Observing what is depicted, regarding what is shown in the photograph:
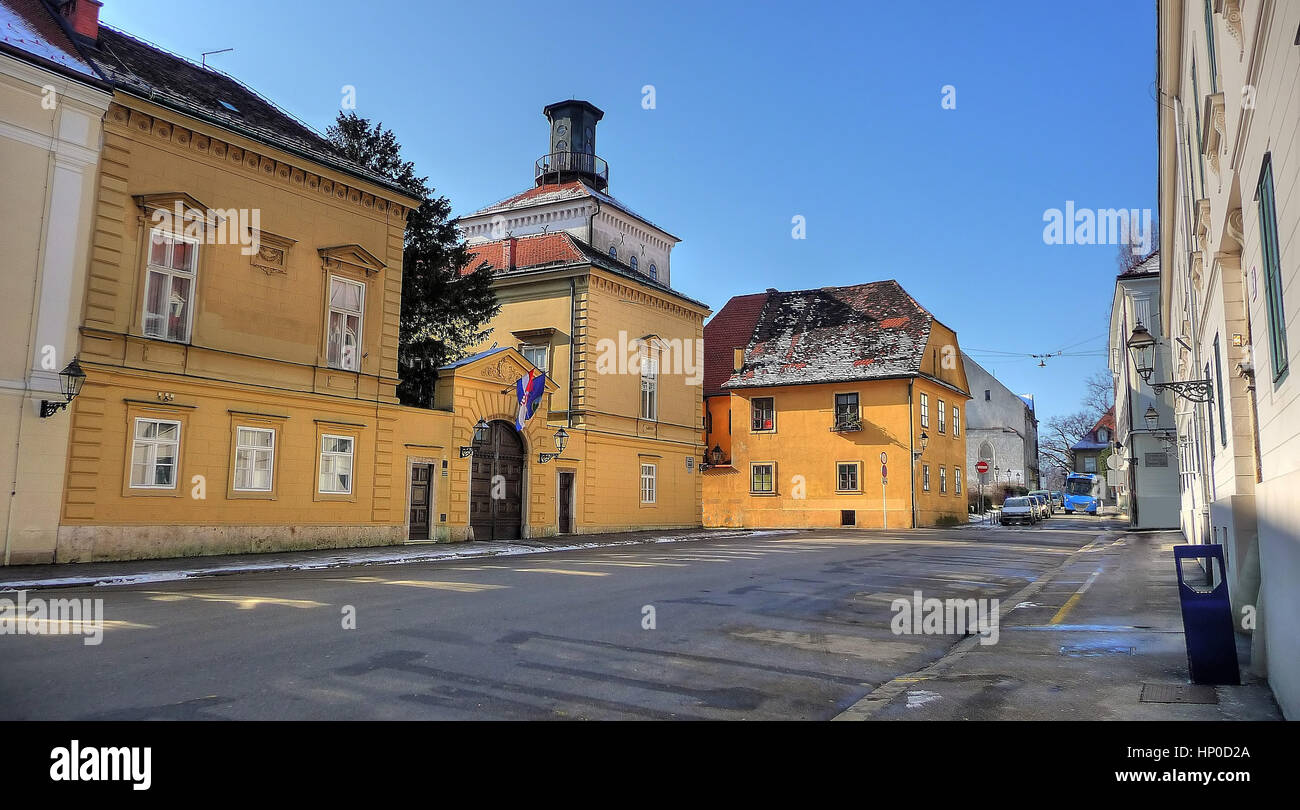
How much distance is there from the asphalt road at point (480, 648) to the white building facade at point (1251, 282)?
9.42 ft

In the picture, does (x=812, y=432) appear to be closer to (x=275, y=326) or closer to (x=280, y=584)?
(x=275, y=326)

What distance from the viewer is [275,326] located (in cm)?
1959

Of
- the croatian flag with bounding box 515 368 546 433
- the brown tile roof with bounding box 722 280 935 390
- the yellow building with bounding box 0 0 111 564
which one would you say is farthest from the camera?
the brown tile roof with bounding box 722 280 935 390

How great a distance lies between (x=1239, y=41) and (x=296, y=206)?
19091mm

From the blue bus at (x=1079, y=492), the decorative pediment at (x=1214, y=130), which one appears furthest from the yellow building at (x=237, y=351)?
the blue bus at (x=1079, y=492)

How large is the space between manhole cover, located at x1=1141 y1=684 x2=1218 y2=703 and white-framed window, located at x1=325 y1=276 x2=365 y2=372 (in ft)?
61.4

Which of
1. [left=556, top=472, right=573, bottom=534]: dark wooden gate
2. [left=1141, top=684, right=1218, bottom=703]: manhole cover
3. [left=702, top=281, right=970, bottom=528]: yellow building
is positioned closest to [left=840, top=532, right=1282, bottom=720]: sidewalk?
[left=1141, top=684, right=1218, bottom=703]: manhole cover

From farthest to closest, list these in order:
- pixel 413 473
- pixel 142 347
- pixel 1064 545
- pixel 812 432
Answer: pixel 812 432 → pixel 1064 545 → pixel 413 473 → pixel 142 347

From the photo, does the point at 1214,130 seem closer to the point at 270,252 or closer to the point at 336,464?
the point at 270,252

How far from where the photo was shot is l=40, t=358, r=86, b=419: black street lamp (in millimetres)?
15312

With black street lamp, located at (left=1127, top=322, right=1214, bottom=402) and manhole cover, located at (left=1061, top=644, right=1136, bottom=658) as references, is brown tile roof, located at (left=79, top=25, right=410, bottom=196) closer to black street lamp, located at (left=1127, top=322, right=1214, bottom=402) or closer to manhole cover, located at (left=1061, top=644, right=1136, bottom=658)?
black street lamp, located at (left=1127, top=322, right=1214, bottom=402)

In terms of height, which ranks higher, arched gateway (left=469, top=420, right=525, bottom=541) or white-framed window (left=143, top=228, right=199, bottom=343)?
white-framed window (left=143, top=228, right=199, bottom=343)

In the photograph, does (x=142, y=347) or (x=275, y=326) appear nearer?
(x=142, y=347)
